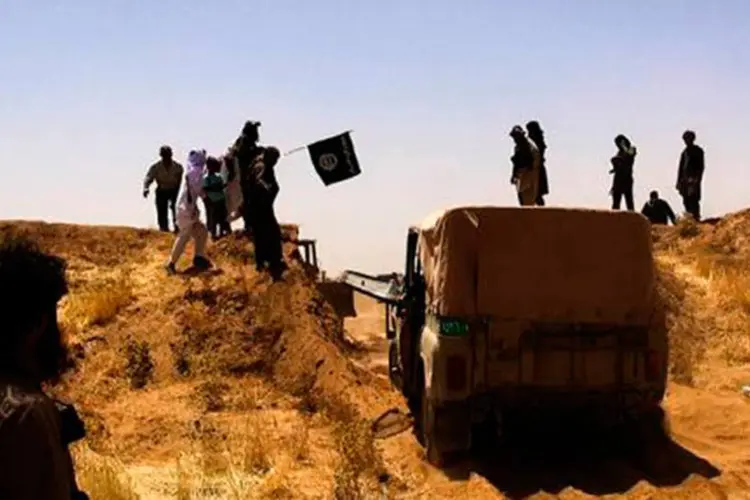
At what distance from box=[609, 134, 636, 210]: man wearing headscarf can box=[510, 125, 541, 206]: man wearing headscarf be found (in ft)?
15.0

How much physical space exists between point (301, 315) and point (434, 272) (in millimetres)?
4977

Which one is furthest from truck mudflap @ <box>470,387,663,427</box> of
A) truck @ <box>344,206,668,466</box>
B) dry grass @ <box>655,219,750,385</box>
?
dry grass @ <box>655,219,750,385</box>

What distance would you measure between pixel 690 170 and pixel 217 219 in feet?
29.5

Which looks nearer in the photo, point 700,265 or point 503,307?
point 503,307

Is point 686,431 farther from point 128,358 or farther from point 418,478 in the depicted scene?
point 128,358

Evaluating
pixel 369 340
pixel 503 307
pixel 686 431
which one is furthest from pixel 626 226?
pixel 369 340

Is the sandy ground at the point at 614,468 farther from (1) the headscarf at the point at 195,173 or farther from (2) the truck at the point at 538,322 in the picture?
(1) the headscarf at the point at 195,173

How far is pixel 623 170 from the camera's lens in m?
21.2

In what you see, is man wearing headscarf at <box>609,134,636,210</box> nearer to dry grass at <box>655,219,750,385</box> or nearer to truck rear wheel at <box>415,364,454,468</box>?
dry grass at <box>655,219,750,385</box>

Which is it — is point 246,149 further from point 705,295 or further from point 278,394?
point 705,295

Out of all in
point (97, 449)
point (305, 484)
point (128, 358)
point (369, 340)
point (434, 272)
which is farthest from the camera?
point (369, 340)

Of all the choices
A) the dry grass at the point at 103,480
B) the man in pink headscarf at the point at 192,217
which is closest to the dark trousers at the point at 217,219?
the man in pink headscarf at the point at 192,217

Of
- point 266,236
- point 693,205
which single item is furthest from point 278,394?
point 693,205

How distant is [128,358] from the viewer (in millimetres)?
13914
